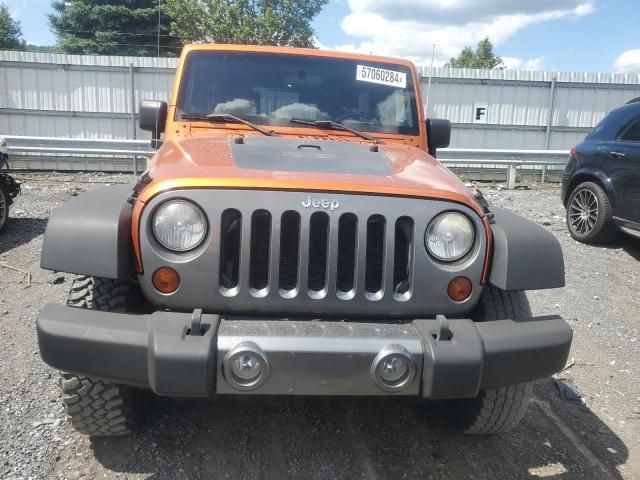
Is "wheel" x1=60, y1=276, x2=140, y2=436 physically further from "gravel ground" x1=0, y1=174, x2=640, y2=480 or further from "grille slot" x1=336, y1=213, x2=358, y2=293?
"grille slot" x1=336, y1=213, x2=358, y2=293

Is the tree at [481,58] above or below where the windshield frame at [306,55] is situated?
above

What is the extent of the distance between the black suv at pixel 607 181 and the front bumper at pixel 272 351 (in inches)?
193

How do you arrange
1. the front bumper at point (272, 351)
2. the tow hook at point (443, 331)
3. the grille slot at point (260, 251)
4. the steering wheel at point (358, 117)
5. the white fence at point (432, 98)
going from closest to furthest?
1. the front bumper at point (272, 351)
2. the tow hook at point (443, 331)
3. the grille slot at point (260, 251)
4. the steering wheel at point (358, 117)
5. the white fence at point (432, 98)

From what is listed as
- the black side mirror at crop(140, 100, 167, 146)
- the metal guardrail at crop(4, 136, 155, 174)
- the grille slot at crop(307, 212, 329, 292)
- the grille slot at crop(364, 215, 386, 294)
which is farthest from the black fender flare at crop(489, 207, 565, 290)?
the metal guardrail at crop(4, 136, 155, 174)

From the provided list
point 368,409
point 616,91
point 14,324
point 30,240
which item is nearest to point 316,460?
point 368,409

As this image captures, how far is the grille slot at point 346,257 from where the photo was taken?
234cm

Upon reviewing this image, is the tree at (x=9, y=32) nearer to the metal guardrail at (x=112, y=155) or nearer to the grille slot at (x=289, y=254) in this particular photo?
the metal guardrail at (x=112, y=155)

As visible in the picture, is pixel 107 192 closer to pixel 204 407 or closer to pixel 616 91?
pixel 204 407

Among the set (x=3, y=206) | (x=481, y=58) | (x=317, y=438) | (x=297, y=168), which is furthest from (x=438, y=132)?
(x=481, y=58)

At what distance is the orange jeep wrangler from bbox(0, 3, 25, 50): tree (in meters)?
38.9

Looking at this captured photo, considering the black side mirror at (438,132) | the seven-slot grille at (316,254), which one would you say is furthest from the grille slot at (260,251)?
the black side mirror at (438,132)

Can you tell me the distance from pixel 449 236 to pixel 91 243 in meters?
1.45

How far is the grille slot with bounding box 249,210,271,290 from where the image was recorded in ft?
7.52

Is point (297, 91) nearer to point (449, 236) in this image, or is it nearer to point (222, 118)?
point (222, 118)
